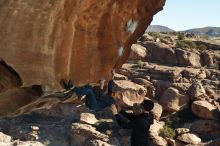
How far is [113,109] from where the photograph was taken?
3262cm

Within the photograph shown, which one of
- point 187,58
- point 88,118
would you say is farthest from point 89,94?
point 187,58

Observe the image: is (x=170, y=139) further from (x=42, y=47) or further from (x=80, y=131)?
(x=42, y=47)

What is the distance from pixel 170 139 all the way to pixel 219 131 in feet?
12.5

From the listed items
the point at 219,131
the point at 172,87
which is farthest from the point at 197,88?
the point at 219,131

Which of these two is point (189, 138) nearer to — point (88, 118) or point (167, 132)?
point (167, 132)

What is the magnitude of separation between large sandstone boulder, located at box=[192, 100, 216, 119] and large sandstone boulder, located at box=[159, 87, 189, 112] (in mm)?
1057

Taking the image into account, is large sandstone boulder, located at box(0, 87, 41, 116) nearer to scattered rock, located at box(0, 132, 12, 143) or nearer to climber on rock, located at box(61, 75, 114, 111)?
climber on rock, located at box(61, 75, 114, 111)

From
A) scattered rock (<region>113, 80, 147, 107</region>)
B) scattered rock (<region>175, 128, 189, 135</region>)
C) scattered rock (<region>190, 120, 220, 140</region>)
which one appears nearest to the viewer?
scattered rock (<region>175, 128, 189, 135</region>)

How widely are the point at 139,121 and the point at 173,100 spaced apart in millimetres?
25045

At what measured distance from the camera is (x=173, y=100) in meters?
34.2

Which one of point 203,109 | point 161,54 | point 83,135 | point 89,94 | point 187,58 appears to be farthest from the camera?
point 161,54

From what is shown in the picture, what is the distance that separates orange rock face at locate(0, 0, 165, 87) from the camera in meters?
5.93

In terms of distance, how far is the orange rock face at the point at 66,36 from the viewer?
5.93 metres

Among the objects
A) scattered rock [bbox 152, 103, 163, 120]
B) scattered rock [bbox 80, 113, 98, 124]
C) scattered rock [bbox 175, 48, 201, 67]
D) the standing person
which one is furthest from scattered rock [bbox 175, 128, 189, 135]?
the standing person
